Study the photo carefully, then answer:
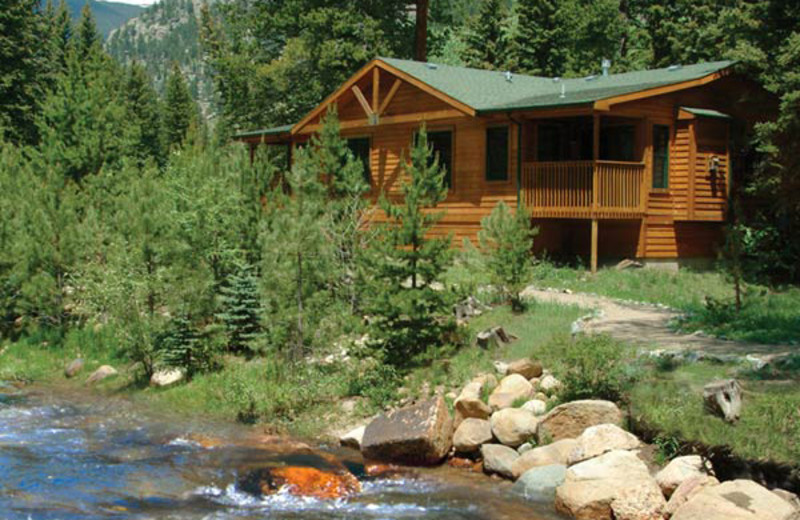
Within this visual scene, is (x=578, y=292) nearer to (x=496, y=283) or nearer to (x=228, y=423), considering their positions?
(x=496, y=283)

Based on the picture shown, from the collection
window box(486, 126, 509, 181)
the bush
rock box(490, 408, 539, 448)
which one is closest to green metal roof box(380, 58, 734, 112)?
window box(486, 126, 509, 181)

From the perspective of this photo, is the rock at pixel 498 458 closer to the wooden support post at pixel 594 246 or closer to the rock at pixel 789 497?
the rock at pixel 789 497

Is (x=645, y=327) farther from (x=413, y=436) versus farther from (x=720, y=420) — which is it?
(x=413, y=436)

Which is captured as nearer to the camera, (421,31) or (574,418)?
(574,418)

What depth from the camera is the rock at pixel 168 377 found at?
617 inches

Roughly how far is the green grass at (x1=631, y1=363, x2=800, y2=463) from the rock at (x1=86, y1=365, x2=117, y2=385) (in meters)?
10.8

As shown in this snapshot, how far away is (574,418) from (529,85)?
17.4 metres

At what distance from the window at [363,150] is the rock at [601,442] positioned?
55.6 feet

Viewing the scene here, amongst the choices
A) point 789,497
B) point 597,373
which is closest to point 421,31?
point 597,373

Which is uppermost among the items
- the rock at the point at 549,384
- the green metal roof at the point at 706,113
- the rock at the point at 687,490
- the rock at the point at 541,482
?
the green metal roof at the point at 706,113

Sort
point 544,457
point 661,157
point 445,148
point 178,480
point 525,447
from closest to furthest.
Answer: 1. point 544,457
2. point 178,480
3. point 525,447
4. point 661,157
5. point 445,148

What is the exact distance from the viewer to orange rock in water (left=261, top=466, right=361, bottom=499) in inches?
396

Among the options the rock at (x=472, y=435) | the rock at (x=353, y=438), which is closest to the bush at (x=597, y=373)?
the rock at (x=472, y=435)

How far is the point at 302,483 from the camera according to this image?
406 inches
